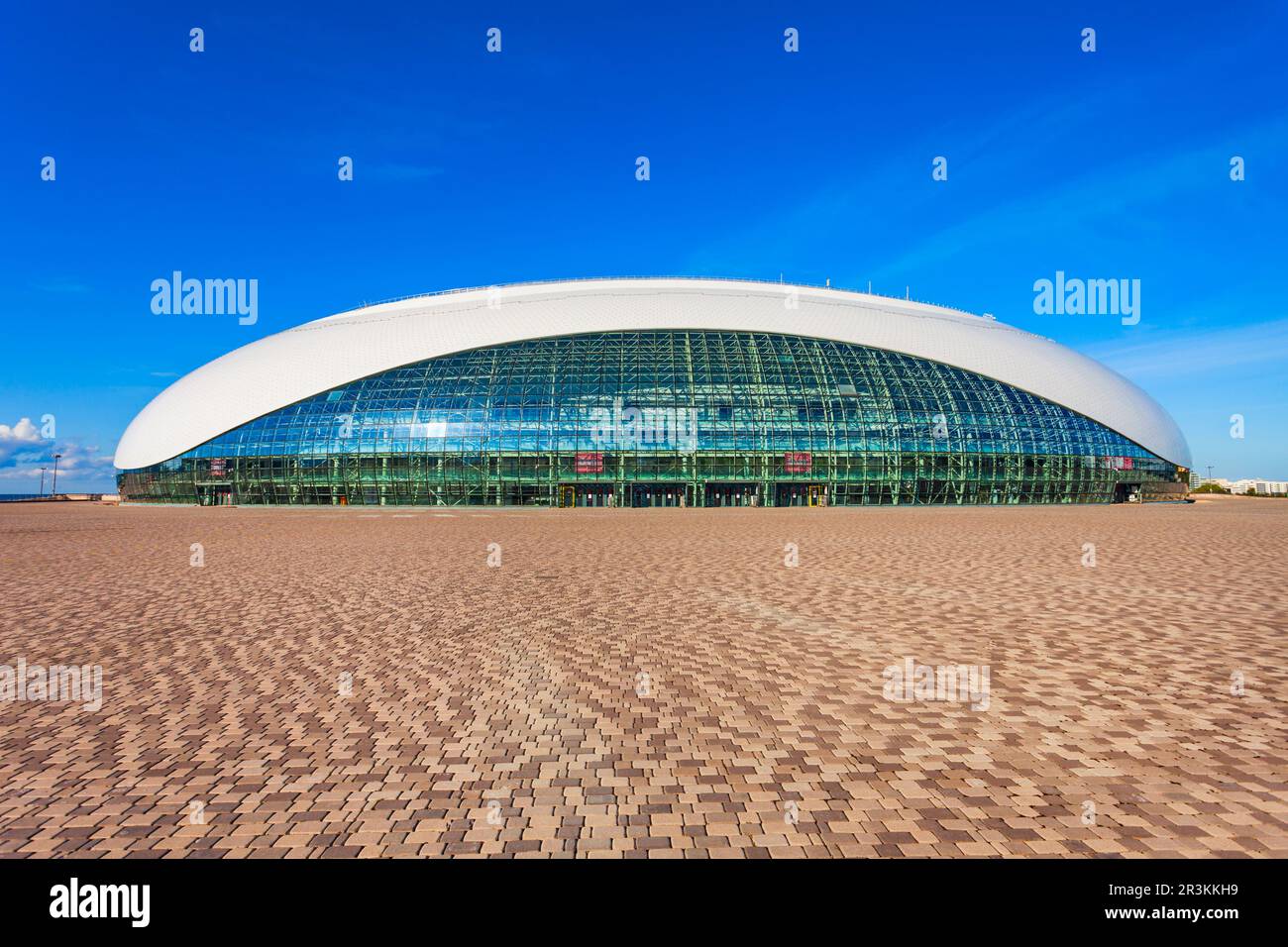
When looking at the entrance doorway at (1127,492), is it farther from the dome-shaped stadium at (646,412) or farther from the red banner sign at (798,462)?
the red banner sign at (798,462)

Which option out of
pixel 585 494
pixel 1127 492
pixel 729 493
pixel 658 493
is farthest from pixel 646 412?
pixel 1127 492

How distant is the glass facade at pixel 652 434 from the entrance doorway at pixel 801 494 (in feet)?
0.44

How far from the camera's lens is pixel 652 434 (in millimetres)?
54188

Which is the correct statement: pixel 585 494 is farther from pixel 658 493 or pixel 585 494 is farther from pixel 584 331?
pixel 584 331

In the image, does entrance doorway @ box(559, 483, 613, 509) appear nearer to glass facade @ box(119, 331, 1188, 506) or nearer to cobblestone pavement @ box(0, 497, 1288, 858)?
glass facade @ box(119, 331, 1188, 506)

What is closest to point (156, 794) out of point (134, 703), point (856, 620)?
point (134, 703)

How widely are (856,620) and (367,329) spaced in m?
59.1

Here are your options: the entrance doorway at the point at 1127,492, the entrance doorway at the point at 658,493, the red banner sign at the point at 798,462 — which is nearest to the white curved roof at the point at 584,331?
the entrance doorway at the point at 1127,492

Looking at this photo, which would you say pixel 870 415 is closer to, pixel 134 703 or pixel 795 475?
pixel 795 475

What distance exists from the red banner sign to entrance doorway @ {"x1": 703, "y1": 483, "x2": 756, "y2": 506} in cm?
302

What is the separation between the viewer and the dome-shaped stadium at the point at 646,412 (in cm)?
5447

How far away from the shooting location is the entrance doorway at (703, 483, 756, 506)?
55.0 m

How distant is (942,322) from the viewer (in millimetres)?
63688
